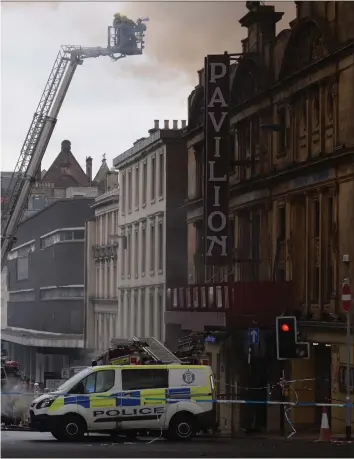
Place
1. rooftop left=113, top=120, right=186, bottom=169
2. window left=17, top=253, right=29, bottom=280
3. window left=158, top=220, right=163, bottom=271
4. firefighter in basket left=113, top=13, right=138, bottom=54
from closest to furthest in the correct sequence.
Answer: firefighter in basket left=113, top=13, right=138, bottom=54 < rooftop left=113, top=120, right=186, bottom=169 < window left=158, top=220, right=163, bottom=271 < window left=17, top=253, right=29, bottom=280

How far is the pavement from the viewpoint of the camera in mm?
25781

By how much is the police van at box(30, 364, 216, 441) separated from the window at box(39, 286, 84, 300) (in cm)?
6214

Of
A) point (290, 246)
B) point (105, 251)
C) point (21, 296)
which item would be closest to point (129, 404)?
point (290, 246)

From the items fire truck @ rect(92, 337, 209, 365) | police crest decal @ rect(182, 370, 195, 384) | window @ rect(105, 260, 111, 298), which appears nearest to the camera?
police crest decal @ rect(182, 370, 195, 384)

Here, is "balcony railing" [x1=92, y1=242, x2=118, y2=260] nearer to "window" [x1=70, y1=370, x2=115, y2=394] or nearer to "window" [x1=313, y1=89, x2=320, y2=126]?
"window" [x1=313, y1=89, x2=320, y2=126]

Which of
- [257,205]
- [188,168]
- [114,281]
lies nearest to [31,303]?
[114,281]

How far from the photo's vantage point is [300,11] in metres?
39.8

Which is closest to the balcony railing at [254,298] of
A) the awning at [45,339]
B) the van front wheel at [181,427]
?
the van front wheel at [181,427]

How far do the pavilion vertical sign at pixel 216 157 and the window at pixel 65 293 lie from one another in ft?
166

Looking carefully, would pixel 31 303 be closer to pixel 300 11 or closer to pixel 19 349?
pixel 19 349

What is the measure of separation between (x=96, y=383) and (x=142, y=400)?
1.24 meters

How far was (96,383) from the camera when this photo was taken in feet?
102

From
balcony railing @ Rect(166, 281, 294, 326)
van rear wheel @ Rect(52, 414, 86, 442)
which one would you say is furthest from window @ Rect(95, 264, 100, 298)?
van rear wheel @ Rect(52, 414, 86, 442)

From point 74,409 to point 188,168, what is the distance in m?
24.8
